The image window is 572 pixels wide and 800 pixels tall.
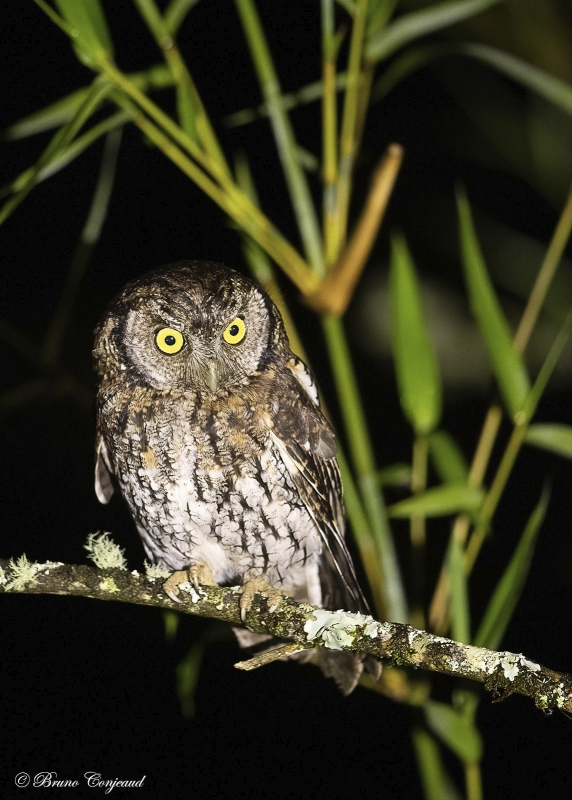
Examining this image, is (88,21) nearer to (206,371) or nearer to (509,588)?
Answer: (206,371)

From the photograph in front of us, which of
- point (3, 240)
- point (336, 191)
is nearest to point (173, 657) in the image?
point (3, 240)

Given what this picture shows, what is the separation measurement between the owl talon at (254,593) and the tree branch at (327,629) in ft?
0.03

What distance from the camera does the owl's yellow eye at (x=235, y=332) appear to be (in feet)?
4.77

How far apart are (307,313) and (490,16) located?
3.64ft

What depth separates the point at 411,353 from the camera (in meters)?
1.46

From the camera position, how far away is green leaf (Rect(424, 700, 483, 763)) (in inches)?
53.5

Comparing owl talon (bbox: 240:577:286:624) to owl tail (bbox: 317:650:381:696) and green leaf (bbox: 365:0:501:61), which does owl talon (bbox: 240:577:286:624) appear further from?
green leaf (bbox: 365:0:501:61)

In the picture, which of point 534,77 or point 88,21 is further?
point 534,77

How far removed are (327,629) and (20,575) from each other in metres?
0.49

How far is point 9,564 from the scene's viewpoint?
1.15 meters

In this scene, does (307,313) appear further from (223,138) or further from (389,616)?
(389,616)

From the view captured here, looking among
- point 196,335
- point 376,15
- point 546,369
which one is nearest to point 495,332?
point 546,369

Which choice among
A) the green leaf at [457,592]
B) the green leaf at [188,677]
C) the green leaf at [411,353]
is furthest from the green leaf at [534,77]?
the green leaf at [188,677]

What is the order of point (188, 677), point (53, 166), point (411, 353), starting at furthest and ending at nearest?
point (188, 677)
point (411, 353)
point (53, 166)
